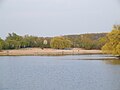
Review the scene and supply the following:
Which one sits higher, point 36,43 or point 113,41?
point 36,43

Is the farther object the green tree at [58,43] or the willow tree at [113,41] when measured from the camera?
the green tree at [58,43]

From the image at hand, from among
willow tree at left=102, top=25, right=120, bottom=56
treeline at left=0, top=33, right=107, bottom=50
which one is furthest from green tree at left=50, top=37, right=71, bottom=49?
willow tree at left=102, top=25, right=120, bottom=56

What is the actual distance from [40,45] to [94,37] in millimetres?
19038

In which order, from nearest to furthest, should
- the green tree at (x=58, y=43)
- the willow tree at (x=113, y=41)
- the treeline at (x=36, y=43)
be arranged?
the willow tree at (x=113, y=41), the treeline at (x=36, y=43), the green tree at (x=58, y=43)

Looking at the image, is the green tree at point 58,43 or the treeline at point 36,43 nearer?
the treeline at point 36,43

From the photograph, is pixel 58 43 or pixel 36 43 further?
pixel 36 43

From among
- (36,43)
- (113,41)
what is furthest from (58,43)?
(113,41)

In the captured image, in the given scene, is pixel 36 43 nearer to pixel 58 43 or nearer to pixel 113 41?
pixel 58 43

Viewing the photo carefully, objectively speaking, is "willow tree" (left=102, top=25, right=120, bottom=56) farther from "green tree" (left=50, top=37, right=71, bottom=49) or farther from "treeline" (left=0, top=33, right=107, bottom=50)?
"green tree" (left=50, top=37, right=71, bottom=49)

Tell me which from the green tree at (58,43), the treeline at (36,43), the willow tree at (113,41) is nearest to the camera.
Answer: the willow tree at (113,41)

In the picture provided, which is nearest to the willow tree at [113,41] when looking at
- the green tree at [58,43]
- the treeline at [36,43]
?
the treeline at [36,43]

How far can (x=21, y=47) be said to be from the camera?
6894 centimetres

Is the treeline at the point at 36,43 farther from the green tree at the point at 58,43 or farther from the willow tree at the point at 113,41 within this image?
the willow tree at the point at 113,41

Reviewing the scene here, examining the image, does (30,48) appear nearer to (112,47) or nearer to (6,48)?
(6,48)
